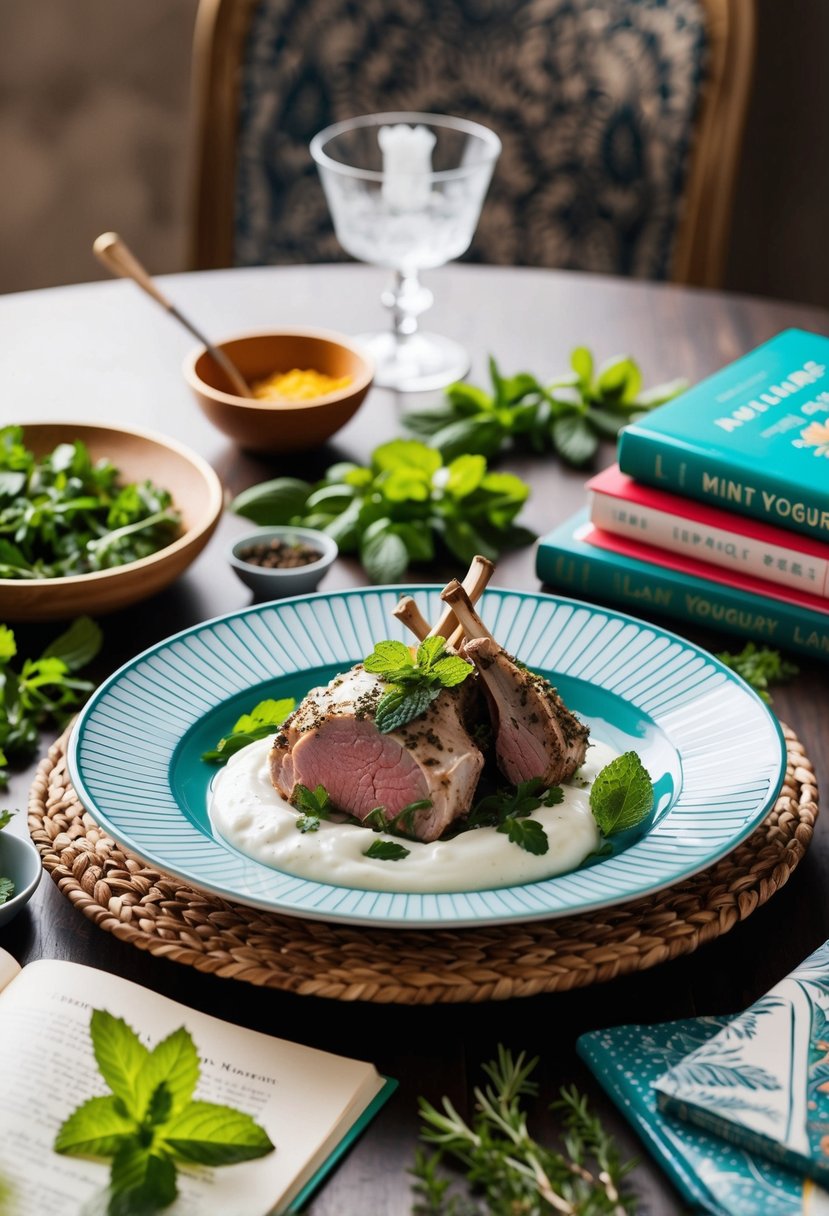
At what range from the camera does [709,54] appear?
3.24 meters

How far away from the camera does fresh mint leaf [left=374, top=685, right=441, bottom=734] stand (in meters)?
1.31

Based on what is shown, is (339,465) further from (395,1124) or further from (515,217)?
(515,217)

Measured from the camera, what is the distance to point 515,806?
133 centimetres

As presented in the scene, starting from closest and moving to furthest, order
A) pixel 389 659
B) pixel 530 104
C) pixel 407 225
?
pixel 389 659
pixel 407 225
pixel 530 104

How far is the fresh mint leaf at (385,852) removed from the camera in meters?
1.26

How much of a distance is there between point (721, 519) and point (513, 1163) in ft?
3.46

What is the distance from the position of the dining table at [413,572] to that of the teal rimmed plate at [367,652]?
11cm

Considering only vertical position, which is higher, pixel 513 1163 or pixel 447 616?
pixel 447 616

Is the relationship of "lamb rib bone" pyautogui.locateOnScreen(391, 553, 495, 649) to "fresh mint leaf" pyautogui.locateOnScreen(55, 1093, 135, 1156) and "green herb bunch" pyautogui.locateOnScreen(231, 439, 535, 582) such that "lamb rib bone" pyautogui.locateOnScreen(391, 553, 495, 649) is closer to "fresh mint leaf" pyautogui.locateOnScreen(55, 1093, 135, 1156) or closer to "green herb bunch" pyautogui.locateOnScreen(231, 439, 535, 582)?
"green herb bunch" pyautogui.locateOnScreen(231, 439, 535, 582)

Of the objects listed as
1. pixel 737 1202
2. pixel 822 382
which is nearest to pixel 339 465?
pixel 822 382

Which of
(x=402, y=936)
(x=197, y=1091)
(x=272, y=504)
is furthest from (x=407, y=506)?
(x=197, y=1091)

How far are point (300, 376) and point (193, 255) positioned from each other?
3.99 feet

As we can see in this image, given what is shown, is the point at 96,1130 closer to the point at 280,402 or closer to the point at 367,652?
the point at 367,652

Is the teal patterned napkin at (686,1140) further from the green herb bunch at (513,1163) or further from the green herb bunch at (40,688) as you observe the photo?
the green herb bunch at (40,688)
